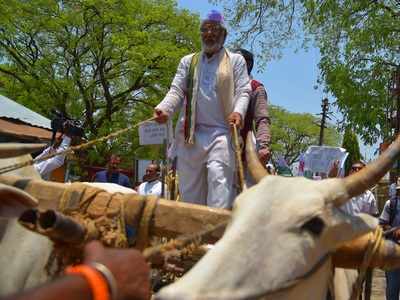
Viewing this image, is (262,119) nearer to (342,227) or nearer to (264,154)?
(264,154)

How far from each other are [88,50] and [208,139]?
69.5 feet

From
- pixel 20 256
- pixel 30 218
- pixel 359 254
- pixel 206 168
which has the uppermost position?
pixel 206 168

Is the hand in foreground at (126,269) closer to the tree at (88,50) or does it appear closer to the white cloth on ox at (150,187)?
the white cloth on ox at (150,187)

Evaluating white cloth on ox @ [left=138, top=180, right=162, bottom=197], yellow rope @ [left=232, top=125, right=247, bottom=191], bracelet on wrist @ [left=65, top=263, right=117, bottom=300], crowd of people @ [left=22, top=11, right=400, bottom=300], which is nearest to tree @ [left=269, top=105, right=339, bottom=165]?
white cloth on ox @ [left=138, top=180, right=162, bottom=197]

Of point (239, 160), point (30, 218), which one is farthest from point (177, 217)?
point (239, 160)

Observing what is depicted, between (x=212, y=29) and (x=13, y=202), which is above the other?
(x=212, y=29)

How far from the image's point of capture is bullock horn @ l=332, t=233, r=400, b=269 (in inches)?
135

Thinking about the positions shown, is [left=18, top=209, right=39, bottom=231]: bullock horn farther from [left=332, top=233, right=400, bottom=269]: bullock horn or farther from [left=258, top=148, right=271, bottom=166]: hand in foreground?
[left=258, top=148, right=271, bottom=166]: hand in foreground

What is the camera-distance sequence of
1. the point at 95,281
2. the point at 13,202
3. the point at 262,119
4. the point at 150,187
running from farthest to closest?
the point at 150,187 → the point at 262,119 → the point at 13,202 → the point at 95,281

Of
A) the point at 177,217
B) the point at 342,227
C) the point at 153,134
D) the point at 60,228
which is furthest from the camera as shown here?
the point at 153,134

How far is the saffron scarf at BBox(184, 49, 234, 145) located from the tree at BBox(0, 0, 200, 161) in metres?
18.9

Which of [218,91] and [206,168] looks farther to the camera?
[218,91]

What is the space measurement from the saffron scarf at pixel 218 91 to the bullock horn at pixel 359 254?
234cm

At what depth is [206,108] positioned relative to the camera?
570 centimetres
